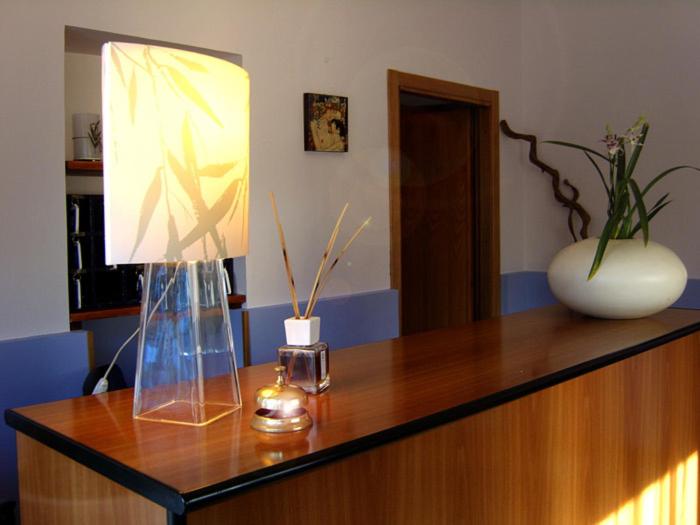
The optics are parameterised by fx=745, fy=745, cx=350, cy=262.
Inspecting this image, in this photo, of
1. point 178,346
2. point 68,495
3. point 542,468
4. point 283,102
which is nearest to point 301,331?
point 178,346

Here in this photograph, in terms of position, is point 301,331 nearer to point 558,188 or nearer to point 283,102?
point 283,102

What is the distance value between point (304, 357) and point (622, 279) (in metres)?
Answer: 1.18

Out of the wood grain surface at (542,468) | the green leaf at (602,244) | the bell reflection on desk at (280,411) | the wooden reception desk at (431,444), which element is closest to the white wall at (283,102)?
the wooden reception desk at (431,444)

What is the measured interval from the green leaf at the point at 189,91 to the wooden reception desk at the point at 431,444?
54cm

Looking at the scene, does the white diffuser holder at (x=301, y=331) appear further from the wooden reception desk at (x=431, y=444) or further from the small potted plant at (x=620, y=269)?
the small potted plant at (x=620, y=269)

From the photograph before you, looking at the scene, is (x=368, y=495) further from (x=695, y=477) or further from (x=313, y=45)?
(x=313, y=45)

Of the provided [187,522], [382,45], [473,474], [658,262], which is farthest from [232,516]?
[382,45]

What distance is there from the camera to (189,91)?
1.26 meters

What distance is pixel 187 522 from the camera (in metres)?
0.97

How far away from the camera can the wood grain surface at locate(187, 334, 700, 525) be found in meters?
1.19

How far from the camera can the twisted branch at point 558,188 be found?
15.1 ft

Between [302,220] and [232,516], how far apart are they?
266cm

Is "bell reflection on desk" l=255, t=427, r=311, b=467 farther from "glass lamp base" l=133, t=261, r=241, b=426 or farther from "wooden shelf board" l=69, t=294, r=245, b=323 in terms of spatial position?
"wooden shelf board" l=69, t=294, r=245, b=323

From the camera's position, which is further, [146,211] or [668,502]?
[668,502]
